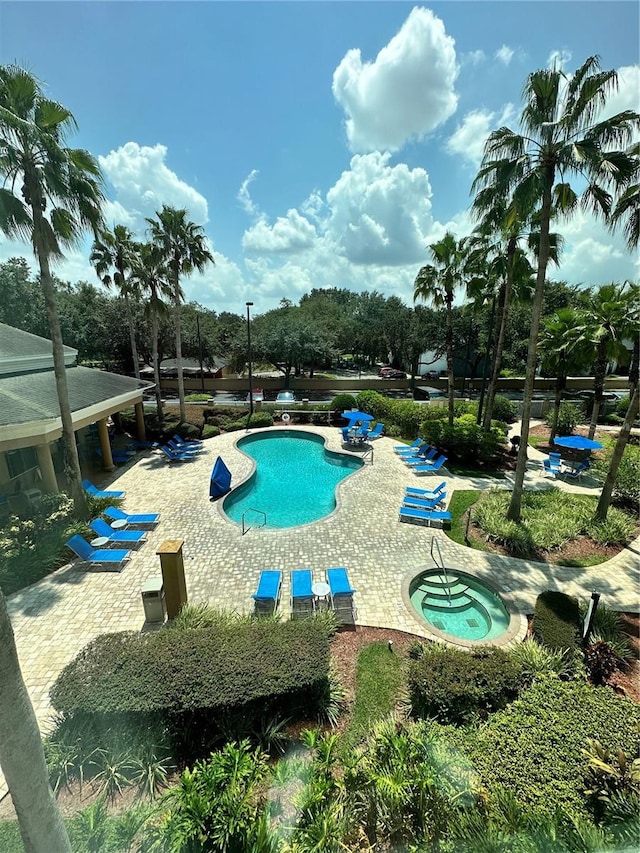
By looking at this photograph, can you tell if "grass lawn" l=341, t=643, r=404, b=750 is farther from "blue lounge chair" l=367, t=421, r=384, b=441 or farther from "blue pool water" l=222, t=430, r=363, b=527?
"blue lounge chair" l=367, t=421, r=384, b=441

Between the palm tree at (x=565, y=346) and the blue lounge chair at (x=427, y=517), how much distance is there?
1160 cm

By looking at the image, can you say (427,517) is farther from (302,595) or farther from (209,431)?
(209,431)

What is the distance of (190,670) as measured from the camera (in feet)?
19.8

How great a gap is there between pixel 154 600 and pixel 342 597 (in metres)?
4.41

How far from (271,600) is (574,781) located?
610 cm

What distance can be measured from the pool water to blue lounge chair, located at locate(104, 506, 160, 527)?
29.1ft

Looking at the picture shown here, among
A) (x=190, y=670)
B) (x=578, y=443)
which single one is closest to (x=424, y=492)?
(x=578, y=443)

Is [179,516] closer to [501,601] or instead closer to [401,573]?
[401,573]

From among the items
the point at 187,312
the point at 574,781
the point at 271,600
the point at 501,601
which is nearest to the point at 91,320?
the point at 187,312

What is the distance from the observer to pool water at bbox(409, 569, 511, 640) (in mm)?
8742

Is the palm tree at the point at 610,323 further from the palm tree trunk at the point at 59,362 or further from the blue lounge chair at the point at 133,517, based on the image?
the palm tree trunk at the point at 59,362

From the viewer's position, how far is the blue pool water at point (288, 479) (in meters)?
14.6

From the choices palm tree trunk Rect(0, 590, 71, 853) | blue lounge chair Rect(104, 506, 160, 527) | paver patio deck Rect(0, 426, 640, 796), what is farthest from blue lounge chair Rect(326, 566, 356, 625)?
blue lounge chair Rect(104, 506, 160, 527)

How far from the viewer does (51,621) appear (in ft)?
28.0
